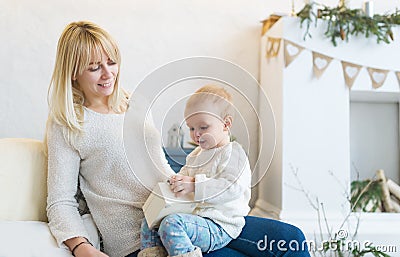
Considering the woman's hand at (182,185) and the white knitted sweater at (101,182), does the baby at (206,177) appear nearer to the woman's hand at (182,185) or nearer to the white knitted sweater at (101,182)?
the woman's hand at (182,185)

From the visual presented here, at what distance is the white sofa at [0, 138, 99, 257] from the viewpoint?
4.21 feet

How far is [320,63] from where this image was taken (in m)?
2.30

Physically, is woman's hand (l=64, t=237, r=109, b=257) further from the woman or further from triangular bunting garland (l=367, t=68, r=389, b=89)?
triangular bunting garland (l=367, t=68, r=389, b=89)

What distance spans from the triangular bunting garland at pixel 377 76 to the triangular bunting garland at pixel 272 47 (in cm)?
46

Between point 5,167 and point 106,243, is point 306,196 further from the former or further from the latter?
point 5,167

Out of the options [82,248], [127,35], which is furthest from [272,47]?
[82,248]

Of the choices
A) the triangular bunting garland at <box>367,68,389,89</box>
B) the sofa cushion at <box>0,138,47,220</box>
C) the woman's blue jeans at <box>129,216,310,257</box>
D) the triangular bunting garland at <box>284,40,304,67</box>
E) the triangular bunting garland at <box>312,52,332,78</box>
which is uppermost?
the triangular bunting garland at <box>284,40,304,67</box>

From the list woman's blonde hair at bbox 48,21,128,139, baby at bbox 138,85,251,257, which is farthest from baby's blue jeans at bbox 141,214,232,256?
woman's blonde hair at bbox 48,21,128,139

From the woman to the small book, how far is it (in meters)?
0.16

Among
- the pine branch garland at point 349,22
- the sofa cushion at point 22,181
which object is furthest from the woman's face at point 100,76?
the pine branch garland at point 349,22

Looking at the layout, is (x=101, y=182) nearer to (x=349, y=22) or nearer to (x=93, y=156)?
(x=93, y=156)

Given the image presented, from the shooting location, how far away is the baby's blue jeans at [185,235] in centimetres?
115

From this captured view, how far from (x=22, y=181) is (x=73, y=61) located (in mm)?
394

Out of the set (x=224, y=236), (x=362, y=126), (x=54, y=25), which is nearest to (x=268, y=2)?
(x=362, y=126)
